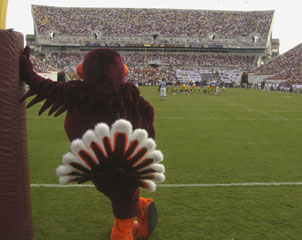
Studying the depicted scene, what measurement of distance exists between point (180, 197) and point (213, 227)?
2.28 feet

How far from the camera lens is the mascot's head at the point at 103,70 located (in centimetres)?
206

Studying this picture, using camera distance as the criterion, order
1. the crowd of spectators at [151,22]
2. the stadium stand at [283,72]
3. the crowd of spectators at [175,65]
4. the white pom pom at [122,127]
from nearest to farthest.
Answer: the white pom pom at [122,127] → the stadium stand at [283,72] → the crowd of spectators at [175,65] → the crowd of spectators at [151,22]

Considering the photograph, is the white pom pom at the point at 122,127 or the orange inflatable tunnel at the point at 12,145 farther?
the orange inflatable tunnel at the point at 12,145

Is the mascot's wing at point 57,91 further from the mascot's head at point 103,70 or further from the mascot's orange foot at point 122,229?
the mascot's orange foot at point 122,229

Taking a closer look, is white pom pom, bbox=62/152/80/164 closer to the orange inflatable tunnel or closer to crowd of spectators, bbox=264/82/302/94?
the orange inflatable tunnel

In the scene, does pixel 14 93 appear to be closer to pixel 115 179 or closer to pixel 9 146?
pixel 9 146

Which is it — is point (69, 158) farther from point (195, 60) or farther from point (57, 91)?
point (195, 60)

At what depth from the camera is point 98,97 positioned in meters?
2.05

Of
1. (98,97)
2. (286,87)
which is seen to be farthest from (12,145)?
(286,87)

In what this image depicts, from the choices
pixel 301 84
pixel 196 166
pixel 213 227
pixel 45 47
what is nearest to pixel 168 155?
pixel 196 166

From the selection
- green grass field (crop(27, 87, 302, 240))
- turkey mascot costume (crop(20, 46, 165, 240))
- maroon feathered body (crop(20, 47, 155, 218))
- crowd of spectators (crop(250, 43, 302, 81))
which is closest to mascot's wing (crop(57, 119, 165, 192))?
turkey mascot costume (crop(20, 46, 165, 240))

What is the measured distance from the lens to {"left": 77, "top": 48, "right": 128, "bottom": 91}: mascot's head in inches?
81.0

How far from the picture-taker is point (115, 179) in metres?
1.92

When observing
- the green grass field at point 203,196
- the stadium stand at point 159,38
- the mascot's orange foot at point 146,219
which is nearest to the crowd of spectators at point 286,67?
the stadium stand at point 159,38
